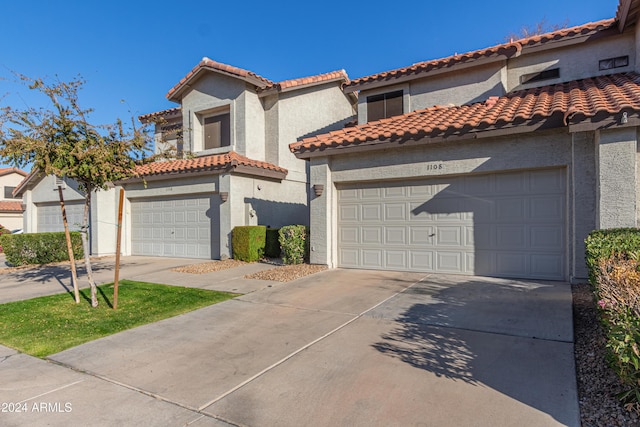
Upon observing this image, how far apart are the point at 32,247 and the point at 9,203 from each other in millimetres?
22128

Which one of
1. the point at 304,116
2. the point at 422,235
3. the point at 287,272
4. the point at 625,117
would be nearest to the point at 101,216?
the point at 304,116

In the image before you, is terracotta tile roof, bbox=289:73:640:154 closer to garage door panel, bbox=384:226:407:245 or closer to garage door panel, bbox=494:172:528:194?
garage door panel, bbox=494:172:528:194

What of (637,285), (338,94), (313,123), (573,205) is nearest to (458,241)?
(573,205)

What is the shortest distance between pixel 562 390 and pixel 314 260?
24.9 ft

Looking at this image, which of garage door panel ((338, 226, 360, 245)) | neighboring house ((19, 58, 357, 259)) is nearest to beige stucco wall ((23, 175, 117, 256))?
neighboring house ((19, 58, 357, 259))

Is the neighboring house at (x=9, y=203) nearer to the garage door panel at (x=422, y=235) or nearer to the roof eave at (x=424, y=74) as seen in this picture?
the roof eave at (x=424, y=74)

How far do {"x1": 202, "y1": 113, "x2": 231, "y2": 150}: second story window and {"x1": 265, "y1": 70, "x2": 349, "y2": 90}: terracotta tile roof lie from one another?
8.33 feet

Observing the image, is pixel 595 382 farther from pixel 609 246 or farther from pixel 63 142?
pixel 63 142

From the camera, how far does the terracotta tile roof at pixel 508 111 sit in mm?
7117

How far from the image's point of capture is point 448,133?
8.40 metres

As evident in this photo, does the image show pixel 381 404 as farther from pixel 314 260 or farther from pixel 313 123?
pixel 313 123

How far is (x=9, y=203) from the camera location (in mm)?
29031

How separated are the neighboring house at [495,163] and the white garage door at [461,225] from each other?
25 mm

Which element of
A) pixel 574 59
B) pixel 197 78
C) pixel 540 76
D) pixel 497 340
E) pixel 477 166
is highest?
pixel 197 78
